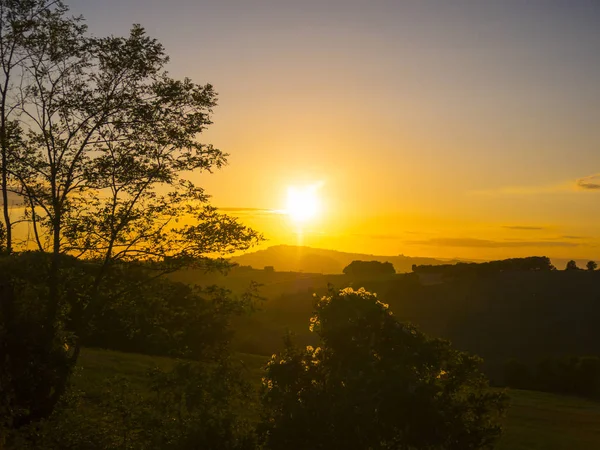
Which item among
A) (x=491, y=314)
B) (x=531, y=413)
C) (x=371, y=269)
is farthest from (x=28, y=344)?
(x=371, y=269)

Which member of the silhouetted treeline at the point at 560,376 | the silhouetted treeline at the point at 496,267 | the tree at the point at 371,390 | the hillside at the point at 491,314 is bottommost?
the silhouetted treeline at the point at 560,376

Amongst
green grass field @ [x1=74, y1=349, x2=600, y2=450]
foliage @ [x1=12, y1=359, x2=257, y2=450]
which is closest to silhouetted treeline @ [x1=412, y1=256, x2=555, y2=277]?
green grass field @ [x1=74, y1=349, x2=600, y2=450]

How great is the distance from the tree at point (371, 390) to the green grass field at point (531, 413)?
23.6 m

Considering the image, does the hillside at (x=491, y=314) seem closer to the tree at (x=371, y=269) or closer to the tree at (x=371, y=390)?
the tree at (x=371, y=269)

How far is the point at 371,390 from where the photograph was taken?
56.6 feet

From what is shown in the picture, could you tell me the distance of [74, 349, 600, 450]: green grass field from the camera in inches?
1810

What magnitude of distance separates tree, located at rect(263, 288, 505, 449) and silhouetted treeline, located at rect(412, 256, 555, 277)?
452 feet

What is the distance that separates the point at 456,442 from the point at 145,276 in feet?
49.0

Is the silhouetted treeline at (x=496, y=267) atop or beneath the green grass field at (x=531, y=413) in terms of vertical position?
atop

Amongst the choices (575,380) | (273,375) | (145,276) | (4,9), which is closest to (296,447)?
(273,375)

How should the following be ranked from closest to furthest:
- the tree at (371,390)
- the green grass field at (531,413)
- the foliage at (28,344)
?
1. the tree at (371,390)
2. the foliage at (28,344)
3. the green grass field at (531,413)

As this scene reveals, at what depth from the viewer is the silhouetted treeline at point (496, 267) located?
150875 millimetres

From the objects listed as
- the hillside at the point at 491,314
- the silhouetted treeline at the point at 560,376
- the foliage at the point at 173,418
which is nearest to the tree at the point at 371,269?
the hillside at the point at 491,314

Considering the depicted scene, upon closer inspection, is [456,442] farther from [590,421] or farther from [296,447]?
[590,421]
